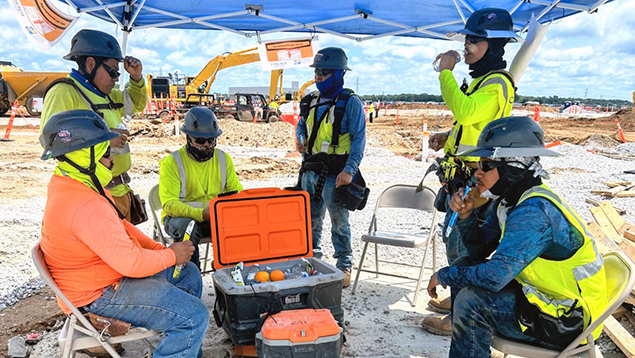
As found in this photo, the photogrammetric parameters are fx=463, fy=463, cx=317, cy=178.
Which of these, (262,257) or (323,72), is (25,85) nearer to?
(323,72)

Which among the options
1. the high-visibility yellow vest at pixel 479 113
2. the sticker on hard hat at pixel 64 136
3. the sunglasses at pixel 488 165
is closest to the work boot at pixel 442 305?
the high-visibility yellow vest at pixel 479 113

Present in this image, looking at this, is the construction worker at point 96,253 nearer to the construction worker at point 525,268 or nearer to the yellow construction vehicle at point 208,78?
the construction worker at point 525,268

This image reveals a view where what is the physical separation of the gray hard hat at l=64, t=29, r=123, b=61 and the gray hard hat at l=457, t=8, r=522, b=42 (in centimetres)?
276

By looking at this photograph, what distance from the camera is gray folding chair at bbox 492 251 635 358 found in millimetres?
2260

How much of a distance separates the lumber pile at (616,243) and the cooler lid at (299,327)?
2.24 metres

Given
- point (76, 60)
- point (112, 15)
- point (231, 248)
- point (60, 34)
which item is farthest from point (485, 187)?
point (112, 15)

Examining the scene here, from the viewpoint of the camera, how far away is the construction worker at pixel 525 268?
2.30m

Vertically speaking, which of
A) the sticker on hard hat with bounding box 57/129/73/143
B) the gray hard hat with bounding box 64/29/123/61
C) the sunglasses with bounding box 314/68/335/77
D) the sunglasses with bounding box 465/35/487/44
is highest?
the sunglasses with bounding box 465/35/487/44

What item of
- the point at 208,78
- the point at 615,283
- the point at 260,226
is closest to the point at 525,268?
the point at 615,283

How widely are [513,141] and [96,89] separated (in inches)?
125

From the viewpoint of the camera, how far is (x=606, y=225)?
5.87 m

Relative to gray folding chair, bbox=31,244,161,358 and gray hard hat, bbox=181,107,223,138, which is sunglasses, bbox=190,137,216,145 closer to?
gray hard hat, bbox=181,107,223,138

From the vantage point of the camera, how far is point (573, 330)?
232cm

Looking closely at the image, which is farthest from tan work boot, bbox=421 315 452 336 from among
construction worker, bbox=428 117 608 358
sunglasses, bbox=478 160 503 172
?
sunglasses, bbox=478 160 503 172
